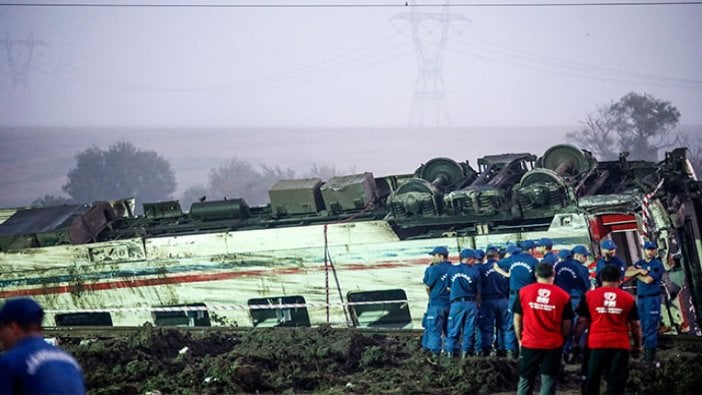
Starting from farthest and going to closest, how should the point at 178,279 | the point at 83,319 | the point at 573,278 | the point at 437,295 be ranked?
the point at 83,319 < the point at 178,279 < the point at 437,295 < the point at 573,278

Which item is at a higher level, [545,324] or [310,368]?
[545,324]

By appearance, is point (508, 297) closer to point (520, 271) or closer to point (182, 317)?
point (520, 271)

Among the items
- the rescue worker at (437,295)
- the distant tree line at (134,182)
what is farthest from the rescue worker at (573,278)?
the distant tree line at (134,182)

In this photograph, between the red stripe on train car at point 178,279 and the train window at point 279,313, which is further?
the train window at point 279,313

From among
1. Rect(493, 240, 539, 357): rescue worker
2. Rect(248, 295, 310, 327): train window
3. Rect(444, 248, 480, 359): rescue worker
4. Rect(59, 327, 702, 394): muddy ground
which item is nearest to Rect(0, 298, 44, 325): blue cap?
Rect(59, 327, 702, 394): muddy ground

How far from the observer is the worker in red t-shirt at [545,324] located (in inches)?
361

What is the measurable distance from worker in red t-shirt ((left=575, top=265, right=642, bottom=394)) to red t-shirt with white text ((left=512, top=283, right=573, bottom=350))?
0.29 metres

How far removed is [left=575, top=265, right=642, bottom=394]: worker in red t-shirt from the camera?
910 cm

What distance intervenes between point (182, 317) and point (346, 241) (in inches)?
161

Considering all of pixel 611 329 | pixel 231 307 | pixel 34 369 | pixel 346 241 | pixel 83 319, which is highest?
pixel 34 369

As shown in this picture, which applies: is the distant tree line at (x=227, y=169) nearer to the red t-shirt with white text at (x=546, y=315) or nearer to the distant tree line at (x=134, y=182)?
the distant tree line at (x=134, y=182)

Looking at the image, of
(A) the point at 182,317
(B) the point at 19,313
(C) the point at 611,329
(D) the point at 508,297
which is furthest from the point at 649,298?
(A) the point at 182,317

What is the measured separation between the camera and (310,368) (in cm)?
1285

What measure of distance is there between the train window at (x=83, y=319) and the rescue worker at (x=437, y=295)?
9346 millimetres
